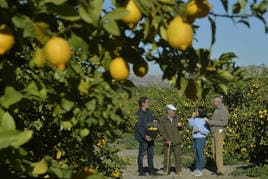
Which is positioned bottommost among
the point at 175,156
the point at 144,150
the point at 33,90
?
the point at 175,156

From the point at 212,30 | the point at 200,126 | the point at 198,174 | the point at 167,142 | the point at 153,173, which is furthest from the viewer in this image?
the point at 153,173

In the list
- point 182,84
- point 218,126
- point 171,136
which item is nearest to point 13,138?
point 182,84

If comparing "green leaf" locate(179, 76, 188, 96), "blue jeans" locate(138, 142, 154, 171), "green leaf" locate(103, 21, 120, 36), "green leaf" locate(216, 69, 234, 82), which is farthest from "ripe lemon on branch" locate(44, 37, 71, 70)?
"blue jeans" locate(138, 142, 154, 171)

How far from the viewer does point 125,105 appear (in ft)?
6.66

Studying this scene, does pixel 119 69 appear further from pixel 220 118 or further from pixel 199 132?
pixel 199 132

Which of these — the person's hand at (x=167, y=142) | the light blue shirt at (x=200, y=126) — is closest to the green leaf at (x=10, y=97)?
the light blue shirt at (x=200, y=126)

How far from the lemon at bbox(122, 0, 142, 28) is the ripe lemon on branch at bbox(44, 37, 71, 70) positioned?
0.21 meters

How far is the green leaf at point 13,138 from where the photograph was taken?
1594 millimetres

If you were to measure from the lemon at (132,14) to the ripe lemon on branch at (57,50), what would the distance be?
207 mm

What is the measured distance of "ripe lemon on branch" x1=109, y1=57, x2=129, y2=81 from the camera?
179cm

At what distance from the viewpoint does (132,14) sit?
1672 mm

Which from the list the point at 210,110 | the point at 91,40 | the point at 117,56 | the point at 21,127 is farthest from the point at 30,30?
the point at 210,110

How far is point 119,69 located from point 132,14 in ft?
0.68

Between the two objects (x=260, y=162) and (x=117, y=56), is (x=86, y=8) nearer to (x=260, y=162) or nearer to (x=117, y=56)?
(x=117, y=56)
